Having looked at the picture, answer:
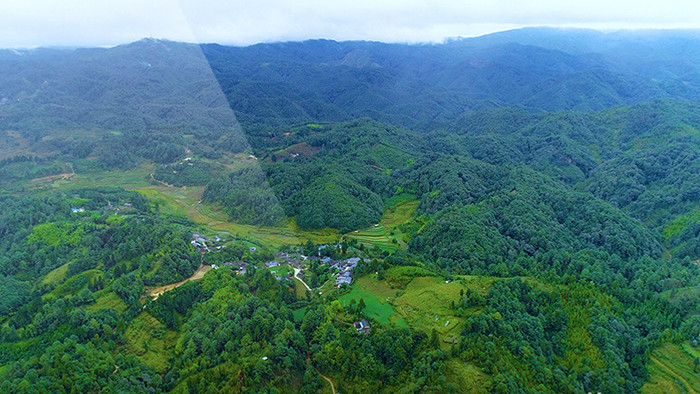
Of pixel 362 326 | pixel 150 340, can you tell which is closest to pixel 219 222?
pixel 150 340

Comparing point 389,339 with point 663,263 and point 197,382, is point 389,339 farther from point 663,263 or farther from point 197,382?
point 663,263

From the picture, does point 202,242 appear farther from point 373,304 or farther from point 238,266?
point 373,304

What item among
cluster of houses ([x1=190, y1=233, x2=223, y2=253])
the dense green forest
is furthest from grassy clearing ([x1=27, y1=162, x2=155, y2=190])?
cluster of houses ([x1=190, y1=233, x2=223, y2=253])

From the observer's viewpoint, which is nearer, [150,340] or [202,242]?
[150,340]

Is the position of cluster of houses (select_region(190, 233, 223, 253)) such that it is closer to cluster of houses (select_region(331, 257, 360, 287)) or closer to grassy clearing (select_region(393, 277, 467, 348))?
cluster of houses (select_region(331, 257, 360, 287))

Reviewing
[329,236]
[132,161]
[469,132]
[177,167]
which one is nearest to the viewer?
[329,236]

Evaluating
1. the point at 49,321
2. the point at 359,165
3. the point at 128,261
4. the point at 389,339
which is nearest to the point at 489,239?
the point at 389,339
